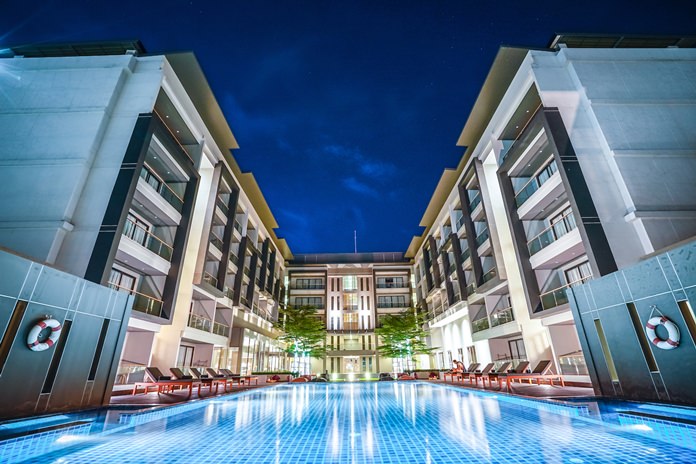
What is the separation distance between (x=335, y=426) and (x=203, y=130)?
19505 mm

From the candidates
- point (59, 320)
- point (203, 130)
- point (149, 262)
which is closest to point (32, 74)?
point (203, 130)

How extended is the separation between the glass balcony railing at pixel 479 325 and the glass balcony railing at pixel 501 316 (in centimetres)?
114

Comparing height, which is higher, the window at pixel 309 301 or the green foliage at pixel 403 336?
the window at pixel 309 301

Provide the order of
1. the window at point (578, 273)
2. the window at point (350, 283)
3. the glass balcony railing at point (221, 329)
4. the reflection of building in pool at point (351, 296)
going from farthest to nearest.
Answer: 1. the window at point (350, 283)
2. the reflection of building in pool at point (351, 296)
3. the glass balcony railing at point (221, 329)
4. the window at point (578, 273)

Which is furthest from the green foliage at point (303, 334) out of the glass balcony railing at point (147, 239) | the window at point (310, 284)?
the glass balcony railing at point (147, 239)

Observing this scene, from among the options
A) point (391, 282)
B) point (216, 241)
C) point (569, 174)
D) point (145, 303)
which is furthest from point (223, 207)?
point (391, 282)

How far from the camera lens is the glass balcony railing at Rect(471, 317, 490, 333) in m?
22.9

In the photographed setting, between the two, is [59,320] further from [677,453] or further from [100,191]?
[677,453]

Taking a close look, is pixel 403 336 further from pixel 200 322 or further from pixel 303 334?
pixel 200 322

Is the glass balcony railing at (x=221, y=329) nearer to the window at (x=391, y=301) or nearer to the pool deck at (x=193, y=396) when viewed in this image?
the pool deck at (x=193, y=396)

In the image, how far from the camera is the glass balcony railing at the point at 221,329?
21875 millimetres

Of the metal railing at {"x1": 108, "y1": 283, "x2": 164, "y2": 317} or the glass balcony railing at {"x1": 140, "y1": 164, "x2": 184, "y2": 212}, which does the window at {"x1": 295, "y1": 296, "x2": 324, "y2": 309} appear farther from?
the metal railing at {"x1": 108, "y1": 283, "x2": 164, "y2": 317}

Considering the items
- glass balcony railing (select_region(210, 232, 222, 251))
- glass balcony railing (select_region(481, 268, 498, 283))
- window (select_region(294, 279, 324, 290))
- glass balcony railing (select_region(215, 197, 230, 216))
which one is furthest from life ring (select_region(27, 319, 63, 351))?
window (select_region(294, 279, 324, 290))

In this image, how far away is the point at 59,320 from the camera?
823 cm
